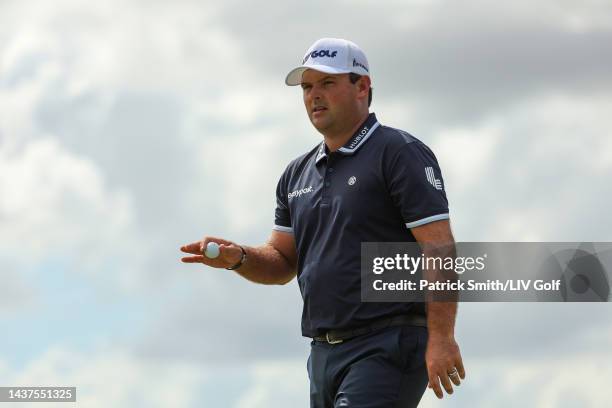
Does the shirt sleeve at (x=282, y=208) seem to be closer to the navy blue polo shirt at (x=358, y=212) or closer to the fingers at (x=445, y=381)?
the navy blue polo shirt at (x=358, y=212)

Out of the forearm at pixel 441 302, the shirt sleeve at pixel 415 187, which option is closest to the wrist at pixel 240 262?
the shirt sleeve at pixel 415 187

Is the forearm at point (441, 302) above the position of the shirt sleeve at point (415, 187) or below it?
below

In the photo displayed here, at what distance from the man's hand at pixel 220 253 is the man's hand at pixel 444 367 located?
1824mm

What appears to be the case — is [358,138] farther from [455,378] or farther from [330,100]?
[455,378]

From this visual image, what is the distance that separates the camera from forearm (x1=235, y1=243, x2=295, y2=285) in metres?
9.44

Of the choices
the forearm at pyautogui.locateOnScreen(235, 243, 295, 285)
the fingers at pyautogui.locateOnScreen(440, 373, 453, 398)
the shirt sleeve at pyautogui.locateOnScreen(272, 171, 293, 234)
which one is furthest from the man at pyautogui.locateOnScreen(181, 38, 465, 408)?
the shirt sleeve at pyautogui.locateOnScreen(272, 171, 293, 234)

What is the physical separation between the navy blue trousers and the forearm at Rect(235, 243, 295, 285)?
1109mm

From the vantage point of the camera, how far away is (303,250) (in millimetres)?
9008

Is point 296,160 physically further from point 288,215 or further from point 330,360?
point 330,360

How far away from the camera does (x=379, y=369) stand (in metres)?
8.34

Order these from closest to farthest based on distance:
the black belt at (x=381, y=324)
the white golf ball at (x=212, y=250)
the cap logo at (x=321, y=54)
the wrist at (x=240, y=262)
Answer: the black belt at (x=381, y=324) → the white golf ball at (x=212, y=250) → the cap logo at (x=321, y=54) → the wrist at (x=240, y=262)

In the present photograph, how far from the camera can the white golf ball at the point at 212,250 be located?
8.94 meters

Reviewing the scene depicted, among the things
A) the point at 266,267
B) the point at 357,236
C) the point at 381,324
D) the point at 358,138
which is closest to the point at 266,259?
the point at 266,267

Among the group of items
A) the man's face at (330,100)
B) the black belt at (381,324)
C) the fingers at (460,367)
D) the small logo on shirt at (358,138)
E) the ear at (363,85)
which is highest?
the ear at (363,85)
